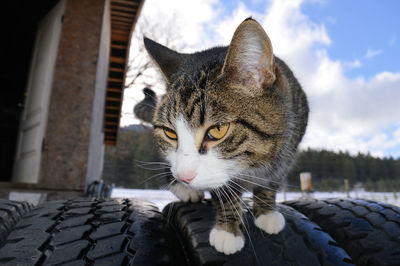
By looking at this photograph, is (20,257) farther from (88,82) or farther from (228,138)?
(88,82)

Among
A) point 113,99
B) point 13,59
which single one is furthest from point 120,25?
point 13,59

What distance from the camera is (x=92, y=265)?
0.88 metres

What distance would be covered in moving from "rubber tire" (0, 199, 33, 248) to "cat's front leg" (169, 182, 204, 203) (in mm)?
858

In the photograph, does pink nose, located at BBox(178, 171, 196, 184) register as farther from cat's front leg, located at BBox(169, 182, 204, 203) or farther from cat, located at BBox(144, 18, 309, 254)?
cat's front leg, located at BBox(169, 182, 204, 203)

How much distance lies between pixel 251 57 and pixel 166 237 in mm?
902

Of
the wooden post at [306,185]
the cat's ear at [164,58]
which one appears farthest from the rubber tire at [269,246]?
the wooden post at [306,185]

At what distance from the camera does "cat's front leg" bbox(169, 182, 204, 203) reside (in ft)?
5.89

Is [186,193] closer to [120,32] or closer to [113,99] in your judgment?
[120,32]

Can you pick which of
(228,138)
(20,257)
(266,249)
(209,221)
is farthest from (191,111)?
(20,257)

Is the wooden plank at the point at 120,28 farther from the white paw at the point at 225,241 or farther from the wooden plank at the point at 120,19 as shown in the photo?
the white paw at the point at 225,241

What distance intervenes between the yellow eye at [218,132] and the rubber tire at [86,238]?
464 mm

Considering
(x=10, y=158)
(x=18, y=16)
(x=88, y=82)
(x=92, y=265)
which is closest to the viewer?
(x=92, y=265)

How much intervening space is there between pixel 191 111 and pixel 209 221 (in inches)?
21.8

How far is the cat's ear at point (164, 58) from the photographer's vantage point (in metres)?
1.72
